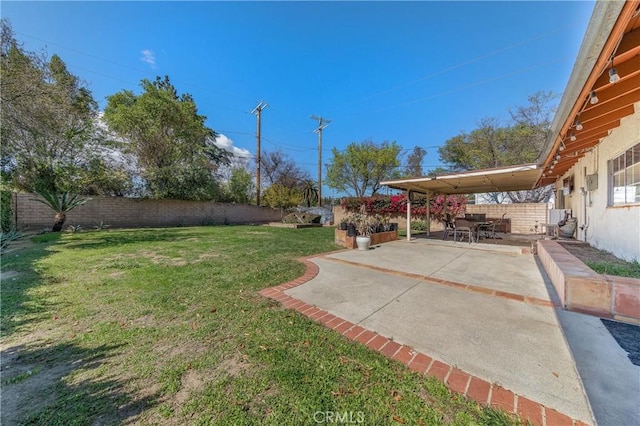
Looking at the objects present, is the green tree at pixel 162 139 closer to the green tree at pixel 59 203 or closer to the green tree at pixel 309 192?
the green tree at pixel 59 203

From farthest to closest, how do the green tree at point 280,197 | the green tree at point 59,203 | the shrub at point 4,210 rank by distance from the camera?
the green tree at point 280,197 → the green tree at point 59,203 → the shrub at point 4,210

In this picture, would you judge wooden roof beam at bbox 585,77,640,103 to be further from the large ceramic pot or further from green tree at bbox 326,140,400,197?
green tree at bbox 326,140,400,197

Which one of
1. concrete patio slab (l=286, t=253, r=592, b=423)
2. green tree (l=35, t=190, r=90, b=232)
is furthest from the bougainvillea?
green tree (l=35, t=190, r=90, b=232)

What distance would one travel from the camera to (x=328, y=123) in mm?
21812

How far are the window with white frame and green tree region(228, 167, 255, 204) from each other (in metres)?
20.0

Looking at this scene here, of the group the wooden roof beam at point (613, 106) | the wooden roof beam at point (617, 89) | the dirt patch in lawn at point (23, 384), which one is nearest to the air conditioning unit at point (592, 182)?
the wooden roof beam at point (613, 106)

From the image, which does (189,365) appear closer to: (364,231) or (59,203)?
(364,231)

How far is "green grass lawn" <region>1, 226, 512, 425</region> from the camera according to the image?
1.46 meters

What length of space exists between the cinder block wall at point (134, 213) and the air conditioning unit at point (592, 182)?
18500 mm

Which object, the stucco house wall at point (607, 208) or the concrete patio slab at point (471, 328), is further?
the stucco house wall at point (607, 208)

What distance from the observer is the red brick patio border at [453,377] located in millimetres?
1456

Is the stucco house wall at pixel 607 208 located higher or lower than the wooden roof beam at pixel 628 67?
lower

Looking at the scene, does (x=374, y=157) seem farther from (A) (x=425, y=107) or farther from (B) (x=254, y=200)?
(B) (x=254, y=200)

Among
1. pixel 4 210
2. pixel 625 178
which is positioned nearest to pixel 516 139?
pixel 625 178
